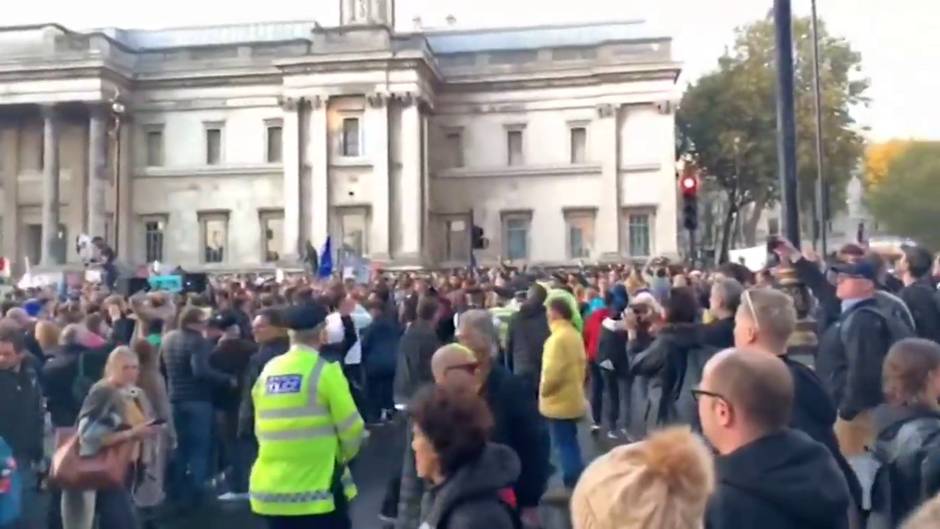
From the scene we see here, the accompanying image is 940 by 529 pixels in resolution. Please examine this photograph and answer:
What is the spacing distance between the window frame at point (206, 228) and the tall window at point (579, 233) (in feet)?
48.7

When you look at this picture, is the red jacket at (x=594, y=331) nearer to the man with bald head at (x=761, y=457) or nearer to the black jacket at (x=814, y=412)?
the black jacket at (x=814, y=412)

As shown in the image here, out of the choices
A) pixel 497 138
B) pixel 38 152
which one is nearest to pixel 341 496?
pixel 497 138

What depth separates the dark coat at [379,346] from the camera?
45.4 feet

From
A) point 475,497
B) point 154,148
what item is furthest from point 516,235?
point 475,497

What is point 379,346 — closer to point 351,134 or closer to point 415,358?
point 415,358

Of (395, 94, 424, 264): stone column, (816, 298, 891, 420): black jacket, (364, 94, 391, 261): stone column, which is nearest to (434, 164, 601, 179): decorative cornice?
→ (395, 94, 424, 264): stone column

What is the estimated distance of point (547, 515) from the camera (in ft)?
30.4

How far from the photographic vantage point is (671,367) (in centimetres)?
800

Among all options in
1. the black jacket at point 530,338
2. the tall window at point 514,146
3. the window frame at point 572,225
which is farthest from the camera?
the tall window at point 514,146

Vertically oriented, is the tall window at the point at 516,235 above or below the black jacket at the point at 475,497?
above

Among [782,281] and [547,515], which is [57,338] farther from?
[782,281]

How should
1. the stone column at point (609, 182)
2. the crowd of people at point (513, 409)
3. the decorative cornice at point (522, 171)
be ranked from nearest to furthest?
the crowd of people at point (513, 409), the stone column at point (609, 182), the decorative cornice at point (522, 171)

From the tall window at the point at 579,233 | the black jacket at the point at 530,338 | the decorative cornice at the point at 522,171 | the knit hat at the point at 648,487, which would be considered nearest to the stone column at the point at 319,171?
the decorative cornice at the point at 522,171

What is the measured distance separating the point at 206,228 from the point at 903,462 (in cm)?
4769
